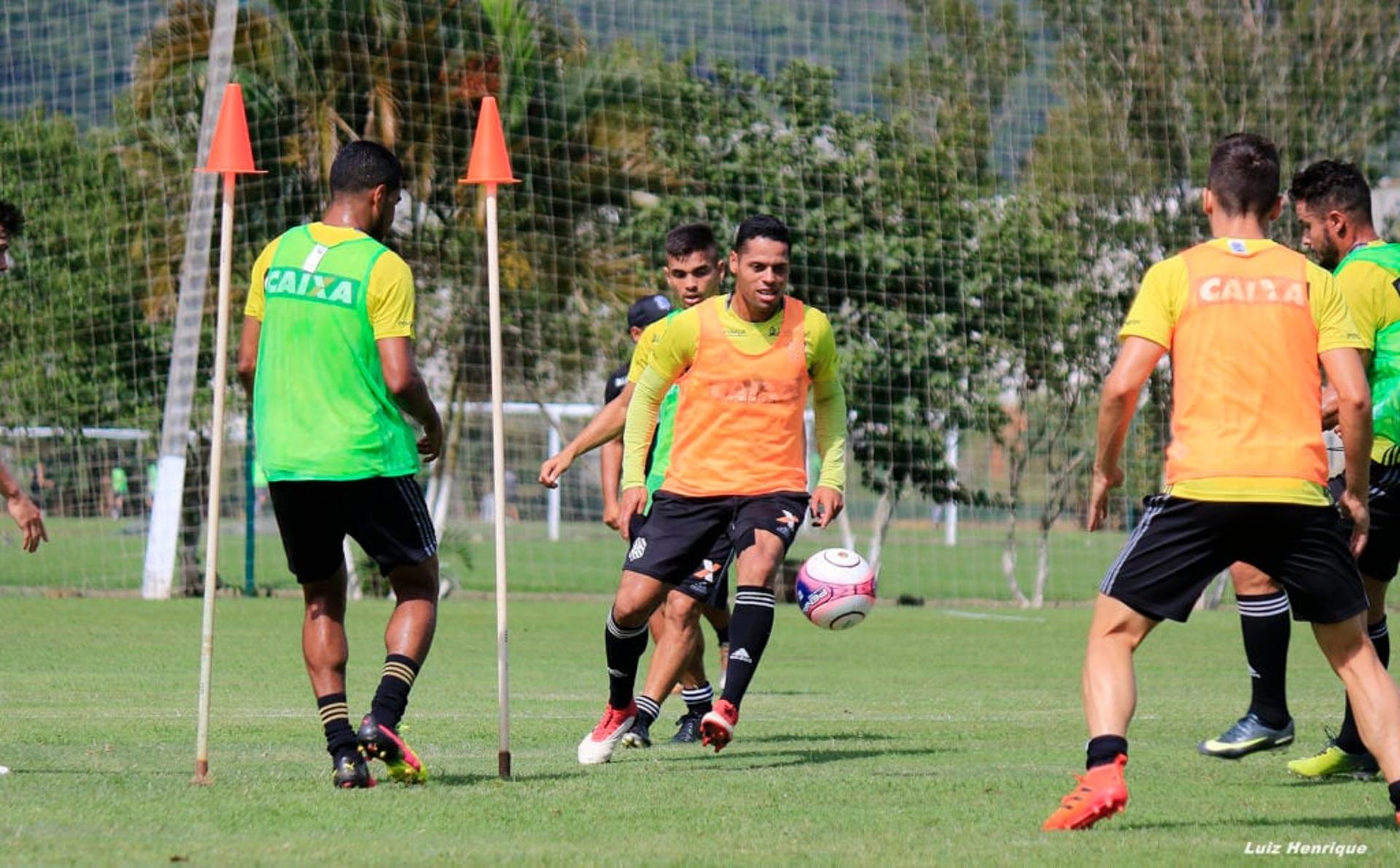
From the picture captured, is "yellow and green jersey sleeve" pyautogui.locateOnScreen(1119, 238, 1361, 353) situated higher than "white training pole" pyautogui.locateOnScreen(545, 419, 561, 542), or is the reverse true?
"yellow and green jersey sleeve" pyautogui.locateOnScreen(1119, 238, 1361, 353)

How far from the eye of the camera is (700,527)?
26.1 feet

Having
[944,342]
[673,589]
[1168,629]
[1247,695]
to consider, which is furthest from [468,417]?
[673,589]

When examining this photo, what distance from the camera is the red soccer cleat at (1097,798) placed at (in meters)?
5.55

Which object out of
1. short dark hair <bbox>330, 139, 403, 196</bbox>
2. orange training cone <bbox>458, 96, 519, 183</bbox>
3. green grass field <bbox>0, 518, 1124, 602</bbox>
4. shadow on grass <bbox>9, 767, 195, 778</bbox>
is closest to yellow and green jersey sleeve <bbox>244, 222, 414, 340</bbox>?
short dark hair <bbox>330, 139, 403, 196</bbox>

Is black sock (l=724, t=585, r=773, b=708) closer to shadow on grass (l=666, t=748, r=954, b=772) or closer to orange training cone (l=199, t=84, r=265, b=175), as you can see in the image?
shadow on grass (l=666, t=748, r=954, b=772)

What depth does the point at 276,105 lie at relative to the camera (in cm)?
2117

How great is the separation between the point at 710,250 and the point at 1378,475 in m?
3.21

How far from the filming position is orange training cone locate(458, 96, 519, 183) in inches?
280

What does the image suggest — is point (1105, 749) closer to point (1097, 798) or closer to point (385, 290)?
point (1097, 798)

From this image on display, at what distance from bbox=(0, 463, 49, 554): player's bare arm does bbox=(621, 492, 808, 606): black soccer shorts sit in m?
2.33

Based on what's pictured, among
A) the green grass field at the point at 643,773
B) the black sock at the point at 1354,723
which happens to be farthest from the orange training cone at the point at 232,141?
the black sock at the point at 1354,723

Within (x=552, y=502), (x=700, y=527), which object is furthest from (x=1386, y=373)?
(x=552, y=502)

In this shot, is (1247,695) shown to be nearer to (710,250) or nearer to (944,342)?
(710,250)

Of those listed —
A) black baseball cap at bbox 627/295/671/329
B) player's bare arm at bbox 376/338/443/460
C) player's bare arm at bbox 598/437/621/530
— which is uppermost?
black baseball cap at bbox 627/295/671/329
